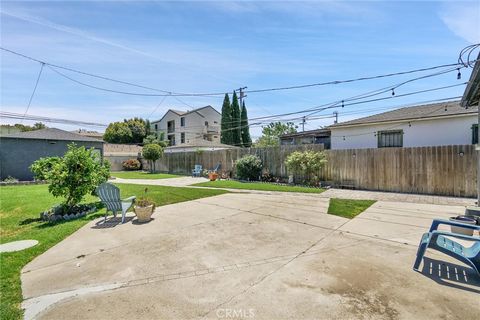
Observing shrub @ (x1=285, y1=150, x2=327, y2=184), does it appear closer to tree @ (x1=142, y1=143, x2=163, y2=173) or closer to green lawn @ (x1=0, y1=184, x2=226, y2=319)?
green lawn @ (x1=0, y1=184, x2=226, y2=319)

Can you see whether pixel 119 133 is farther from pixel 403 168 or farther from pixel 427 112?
pixel 403 168

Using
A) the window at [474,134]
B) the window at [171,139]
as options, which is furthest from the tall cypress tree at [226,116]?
the window at [474,134]

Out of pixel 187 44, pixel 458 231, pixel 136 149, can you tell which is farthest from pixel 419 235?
pixel 136 149

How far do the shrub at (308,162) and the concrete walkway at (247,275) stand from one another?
279 inches

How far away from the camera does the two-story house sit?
141 feet

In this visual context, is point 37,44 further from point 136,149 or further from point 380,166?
point 136,149

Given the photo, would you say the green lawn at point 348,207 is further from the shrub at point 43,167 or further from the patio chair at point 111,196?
the shrub at point 43,167

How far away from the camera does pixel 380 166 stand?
1152 cm

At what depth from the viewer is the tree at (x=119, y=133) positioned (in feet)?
155

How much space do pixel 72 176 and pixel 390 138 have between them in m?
17.1

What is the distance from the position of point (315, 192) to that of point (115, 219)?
321 inches

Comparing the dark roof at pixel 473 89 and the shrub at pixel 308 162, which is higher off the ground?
the dark roof at pixel 473 89

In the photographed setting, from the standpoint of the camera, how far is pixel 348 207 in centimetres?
792

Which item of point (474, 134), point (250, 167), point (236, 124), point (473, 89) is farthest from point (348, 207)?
point (236, 124)
